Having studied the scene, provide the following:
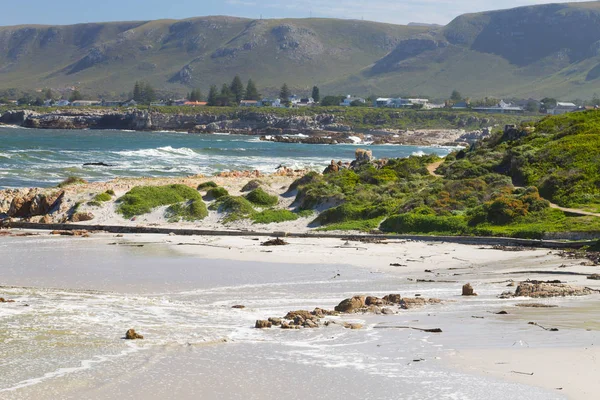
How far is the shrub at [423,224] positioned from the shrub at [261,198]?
626 centimetres

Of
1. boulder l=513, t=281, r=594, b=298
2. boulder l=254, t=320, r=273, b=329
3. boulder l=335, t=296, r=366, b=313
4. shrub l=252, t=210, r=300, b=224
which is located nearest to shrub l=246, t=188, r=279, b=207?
shrub l=252, t=210, r=300, b=224

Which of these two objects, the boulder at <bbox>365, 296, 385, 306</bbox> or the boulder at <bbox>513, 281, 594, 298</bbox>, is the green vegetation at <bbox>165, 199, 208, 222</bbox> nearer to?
the boulder at <bbox>365, 296, 385, 306</bbox>

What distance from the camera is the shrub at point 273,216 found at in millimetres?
31125

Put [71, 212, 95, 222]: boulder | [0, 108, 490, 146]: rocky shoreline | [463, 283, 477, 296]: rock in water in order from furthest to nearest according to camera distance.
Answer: [0, 108, 490, 146]: rocky shoreline
[71, 212, 95, 222]: boulder
[463, 283, 477, 296]: rock in water

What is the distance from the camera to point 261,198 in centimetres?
3391

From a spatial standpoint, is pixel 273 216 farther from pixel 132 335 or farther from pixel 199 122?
pixel 199 122

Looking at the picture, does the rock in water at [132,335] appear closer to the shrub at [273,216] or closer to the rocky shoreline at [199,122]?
the shrub at [273,216]

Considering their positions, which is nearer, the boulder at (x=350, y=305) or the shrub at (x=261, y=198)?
the boulder at (x=350, y=305)

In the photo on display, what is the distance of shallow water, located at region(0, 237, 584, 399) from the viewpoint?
10.8 metres

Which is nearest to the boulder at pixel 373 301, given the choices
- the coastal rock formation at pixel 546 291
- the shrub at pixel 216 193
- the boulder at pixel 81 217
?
the coastal rock formation at pixel 546 291

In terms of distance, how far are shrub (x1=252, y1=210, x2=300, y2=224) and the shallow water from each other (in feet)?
33.9

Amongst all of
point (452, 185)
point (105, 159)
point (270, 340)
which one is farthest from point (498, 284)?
point (105, 159)

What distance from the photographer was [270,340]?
13.5 meters

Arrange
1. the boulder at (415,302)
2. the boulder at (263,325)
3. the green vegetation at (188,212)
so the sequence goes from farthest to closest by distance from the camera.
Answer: the green vegetation at (188,212) → the boulder at (415,302) → the boulder at (263,325)
